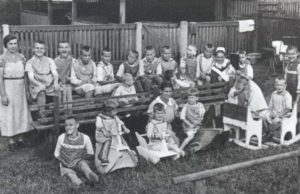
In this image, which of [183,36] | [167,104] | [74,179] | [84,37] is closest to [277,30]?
[183,36]

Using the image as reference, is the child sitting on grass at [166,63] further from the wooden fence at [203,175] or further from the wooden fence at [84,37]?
the wooden fence at [203,175]

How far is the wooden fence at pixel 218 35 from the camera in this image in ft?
42.3

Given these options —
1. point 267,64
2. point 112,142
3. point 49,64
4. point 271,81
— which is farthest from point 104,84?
point 267,64

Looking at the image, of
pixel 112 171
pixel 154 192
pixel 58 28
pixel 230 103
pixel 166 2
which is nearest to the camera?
pixel 154 192

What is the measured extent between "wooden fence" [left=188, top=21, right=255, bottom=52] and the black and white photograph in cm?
205

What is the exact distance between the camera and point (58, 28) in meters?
11.2

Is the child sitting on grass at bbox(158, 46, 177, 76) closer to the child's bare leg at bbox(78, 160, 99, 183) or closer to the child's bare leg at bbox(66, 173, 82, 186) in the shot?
the child's bare leg at bbox(78, 160, 99, 183)

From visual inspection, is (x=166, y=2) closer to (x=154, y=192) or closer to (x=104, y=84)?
(x=104, y=84)

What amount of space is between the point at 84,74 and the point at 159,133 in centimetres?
206

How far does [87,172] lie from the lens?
6586 mm

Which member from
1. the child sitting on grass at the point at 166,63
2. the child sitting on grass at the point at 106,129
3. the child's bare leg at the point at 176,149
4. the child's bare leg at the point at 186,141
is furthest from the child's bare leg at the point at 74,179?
the child sitting on grass at the point at 166,63

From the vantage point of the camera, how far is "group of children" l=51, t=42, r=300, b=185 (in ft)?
22.6

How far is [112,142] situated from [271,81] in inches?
275

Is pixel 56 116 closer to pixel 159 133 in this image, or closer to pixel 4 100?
pixel 4 100
